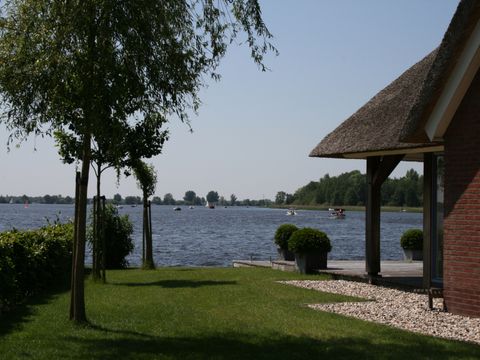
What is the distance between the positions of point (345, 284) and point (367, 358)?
8729mm

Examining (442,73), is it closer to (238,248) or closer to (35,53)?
(35,53)

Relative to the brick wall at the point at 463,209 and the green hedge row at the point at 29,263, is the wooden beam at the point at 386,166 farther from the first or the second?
the green hedge row at the point at 29,263

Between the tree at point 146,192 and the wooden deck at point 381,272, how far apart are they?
330cm

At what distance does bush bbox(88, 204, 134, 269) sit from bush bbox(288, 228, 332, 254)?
6538 mm

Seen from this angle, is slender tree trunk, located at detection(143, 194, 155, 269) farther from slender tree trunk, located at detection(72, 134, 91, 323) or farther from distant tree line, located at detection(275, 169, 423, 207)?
distant tree line, located at detection(275, 169, 423, 207)

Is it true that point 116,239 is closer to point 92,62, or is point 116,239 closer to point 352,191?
point 92,62

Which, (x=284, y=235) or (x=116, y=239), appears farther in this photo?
(x=116, y=239)

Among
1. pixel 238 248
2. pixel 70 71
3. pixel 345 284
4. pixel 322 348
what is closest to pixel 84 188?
pixel 70 71

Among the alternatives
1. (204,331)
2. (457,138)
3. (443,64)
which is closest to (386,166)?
(457,138)

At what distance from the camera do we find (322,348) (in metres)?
9.04

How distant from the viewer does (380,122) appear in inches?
629

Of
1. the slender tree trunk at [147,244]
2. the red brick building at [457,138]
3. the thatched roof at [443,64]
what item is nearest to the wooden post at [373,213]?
the red brick building at [457,138]

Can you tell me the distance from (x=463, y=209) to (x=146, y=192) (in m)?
14.3

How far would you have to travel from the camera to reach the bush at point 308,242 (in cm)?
1989
